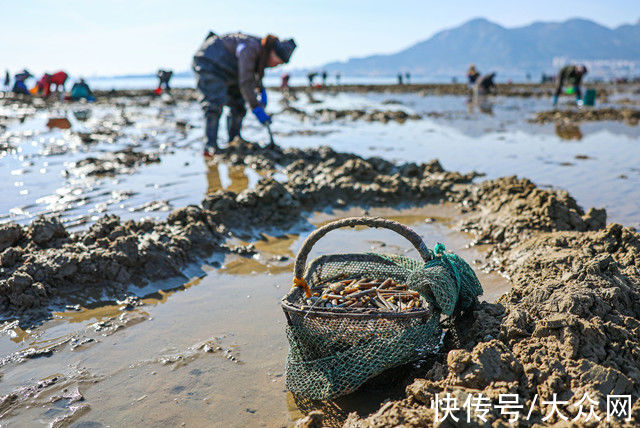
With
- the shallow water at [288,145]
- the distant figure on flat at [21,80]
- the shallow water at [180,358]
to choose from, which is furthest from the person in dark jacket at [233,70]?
the distant figure on flat at [21,80]

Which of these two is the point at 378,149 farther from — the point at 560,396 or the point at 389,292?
the point at 560,396

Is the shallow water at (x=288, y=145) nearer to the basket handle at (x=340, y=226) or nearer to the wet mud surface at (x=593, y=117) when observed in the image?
the wet mud surface at (x=593, y=117)

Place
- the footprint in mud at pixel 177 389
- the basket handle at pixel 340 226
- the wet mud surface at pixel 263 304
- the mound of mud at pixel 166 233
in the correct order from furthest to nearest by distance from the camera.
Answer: the mound of mud at pixel 166 233
the basket handle at pixel 340 226
the footprint in mud at pixel 177 389
the wet mud surface at pixel 263 304

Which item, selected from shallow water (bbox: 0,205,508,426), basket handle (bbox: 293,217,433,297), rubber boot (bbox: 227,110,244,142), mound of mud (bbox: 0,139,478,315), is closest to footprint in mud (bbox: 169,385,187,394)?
shallow water (bbox: 0,205,508,426)

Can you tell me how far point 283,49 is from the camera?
8.56 meters

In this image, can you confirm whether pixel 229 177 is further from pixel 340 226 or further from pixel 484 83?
pixel 484 83

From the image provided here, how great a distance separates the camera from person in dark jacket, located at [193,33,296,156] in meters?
8.62

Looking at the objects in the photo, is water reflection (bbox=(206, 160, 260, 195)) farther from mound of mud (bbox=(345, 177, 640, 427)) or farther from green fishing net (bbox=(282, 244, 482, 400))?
mound of mud (bbox=(345, 177, 640, 427))

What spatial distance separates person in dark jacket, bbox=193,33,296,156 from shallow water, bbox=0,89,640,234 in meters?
1.19

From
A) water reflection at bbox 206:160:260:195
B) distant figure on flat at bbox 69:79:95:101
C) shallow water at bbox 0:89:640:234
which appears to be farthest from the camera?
distant figure on flat at bbox 69:79:95:101

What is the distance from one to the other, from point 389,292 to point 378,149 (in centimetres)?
822

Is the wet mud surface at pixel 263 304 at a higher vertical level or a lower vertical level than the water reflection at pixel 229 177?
lower

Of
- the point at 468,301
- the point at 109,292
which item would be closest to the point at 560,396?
the point at 468,301

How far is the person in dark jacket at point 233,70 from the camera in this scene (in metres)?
8.62
